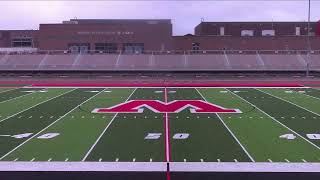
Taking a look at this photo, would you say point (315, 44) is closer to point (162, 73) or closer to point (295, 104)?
point (162, 73)

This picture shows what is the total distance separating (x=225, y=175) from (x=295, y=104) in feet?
35.2

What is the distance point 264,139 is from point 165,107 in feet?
20.0

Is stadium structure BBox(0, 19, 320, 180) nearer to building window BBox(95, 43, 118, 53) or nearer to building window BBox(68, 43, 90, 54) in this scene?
building window BBox(68, 43, 90, 54)

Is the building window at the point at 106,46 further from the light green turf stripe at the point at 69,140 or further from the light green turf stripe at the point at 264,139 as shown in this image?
the light green turf stripe at the point at 264,139

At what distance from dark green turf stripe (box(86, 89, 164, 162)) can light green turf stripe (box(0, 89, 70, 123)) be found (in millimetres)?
3258

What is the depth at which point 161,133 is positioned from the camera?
11.5m

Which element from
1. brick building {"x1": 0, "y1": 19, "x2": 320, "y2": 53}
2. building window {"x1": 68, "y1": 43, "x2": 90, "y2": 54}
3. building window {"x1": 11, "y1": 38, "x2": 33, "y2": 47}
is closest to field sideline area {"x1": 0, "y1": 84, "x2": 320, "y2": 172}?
brick building {"x1": 0, "y1": 19, "x2": 320, "y2": 53}

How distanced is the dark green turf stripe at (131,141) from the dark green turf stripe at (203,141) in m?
0.34

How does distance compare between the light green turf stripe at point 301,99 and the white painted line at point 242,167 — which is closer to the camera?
the white painted line at point 242,167

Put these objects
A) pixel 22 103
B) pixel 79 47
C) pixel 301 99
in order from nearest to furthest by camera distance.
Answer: pixel 22 103
pixel 301 99
pixel 79 47

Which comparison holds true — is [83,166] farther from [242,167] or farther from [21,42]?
[21,42]

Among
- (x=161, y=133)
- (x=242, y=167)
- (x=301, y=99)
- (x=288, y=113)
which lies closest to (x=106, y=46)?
(x=301, y=99)

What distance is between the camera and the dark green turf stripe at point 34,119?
10.5 meters

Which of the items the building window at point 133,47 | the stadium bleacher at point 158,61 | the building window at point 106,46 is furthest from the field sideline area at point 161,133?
the building window at point 106,46
